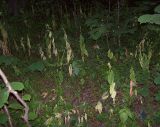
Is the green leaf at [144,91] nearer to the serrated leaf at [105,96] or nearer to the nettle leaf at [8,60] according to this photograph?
the serrated leaf at [105,96]

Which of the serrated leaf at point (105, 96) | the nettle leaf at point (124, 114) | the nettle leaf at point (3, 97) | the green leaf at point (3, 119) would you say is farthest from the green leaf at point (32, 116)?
the nettle leaf at point (124, 114)

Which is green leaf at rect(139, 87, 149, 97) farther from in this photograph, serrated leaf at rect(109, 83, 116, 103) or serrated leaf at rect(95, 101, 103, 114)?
serrated leaf at rect(95, 101, 103, 114)

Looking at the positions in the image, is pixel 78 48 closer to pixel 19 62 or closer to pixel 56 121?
pixel 19 62

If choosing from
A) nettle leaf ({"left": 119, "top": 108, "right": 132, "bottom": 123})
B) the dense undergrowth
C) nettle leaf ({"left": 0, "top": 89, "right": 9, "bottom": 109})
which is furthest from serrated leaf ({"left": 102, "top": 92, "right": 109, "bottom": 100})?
nettle leaf ({"left": 0, "top": 89, "right": 9, "bottom": 109})

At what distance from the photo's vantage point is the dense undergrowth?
13.8 feet

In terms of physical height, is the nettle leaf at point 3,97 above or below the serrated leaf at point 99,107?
above

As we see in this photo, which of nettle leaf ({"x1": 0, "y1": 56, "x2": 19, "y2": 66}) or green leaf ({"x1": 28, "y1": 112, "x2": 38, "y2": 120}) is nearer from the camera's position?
green leaf ({"x1": 28, "y1": 112, "x2": 38, "y2": 120})

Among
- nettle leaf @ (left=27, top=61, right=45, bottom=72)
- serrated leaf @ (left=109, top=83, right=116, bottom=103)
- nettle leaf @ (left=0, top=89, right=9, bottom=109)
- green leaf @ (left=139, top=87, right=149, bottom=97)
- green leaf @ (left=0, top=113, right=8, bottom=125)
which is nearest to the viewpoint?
nettle leaf @ (left=0, top=89, right=9, bottom=109)

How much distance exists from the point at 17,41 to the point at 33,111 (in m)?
2.06

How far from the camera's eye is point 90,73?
4.94 m

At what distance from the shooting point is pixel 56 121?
4.20m

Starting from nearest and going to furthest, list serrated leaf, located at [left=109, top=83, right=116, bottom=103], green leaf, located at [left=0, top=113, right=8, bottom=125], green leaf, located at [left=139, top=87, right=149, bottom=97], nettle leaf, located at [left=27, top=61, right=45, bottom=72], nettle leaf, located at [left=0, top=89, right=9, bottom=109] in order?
nettle leaf, located at [left=0, top=89, right=9, bottom=109], green leaf, located at [left=0, top=113, right=8, bottom=125], serrated leaf, located at [left=109, top=83, right=116, bottom=103], green leaf, located at [left=139, top=87, right=149, bottom=97], nettle leaf, located at [left=27, top=61, right=45, bottom=72]

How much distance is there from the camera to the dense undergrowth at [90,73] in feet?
13.8

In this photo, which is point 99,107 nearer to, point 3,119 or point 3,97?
point 3,119
